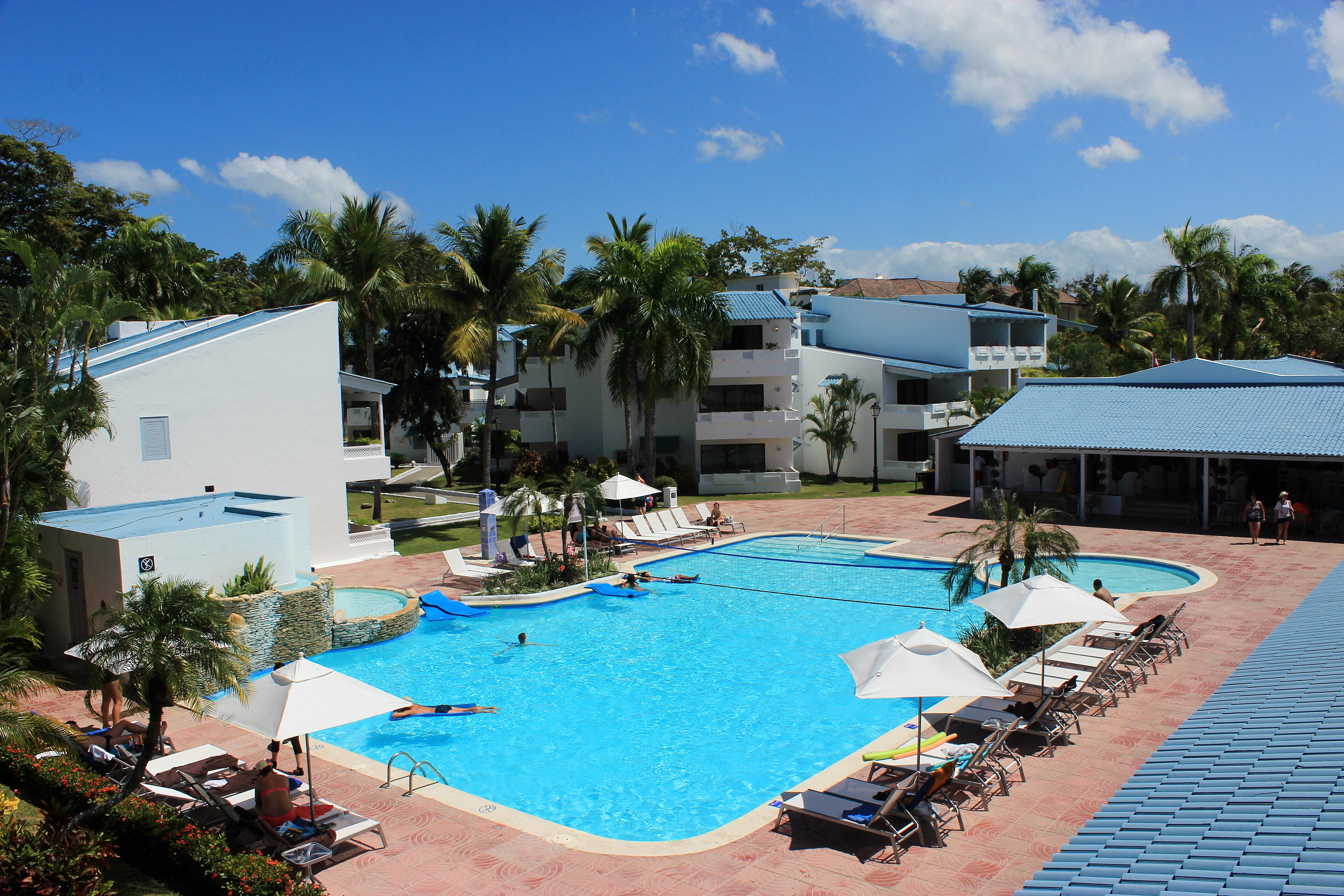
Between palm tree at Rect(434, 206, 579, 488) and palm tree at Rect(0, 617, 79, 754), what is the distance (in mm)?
19934

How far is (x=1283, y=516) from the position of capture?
24188mm

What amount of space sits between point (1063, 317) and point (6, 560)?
290 ft

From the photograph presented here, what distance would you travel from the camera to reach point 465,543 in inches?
1119

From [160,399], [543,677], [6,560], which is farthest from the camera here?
[160,399]

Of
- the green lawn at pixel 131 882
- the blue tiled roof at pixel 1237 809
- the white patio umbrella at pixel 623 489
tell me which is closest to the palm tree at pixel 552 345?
the white patio umbrella at pixel 623 489

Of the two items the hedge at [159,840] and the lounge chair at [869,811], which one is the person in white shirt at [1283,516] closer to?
the lounge chair at [869,811]

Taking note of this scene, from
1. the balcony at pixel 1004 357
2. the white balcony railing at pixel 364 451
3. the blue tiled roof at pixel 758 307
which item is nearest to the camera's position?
the white balcony railing at pixel 364 451

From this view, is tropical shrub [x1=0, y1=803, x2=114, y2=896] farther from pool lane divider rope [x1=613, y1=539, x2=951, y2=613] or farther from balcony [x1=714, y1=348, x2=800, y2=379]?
balcony [x1=714, y1=348, x2=800, y2=379]

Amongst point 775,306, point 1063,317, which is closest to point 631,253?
point 775,306

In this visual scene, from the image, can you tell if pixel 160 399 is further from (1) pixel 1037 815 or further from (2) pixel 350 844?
(1) pixel 1037 815

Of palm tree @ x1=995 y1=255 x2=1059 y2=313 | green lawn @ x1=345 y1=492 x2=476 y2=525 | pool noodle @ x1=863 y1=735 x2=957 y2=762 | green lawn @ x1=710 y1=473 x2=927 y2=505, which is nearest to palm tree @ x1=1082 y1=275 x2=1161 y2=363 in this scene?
palm tree @ x1=995 y1=255 x2=1059 y2=313

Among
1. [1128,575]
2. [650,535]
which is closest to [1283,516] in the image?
[1128,575]

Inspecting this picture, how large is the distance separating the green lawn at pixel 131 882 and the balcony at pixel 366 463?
1679 cm

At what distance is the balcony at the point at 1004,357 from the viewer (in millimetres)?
44188
